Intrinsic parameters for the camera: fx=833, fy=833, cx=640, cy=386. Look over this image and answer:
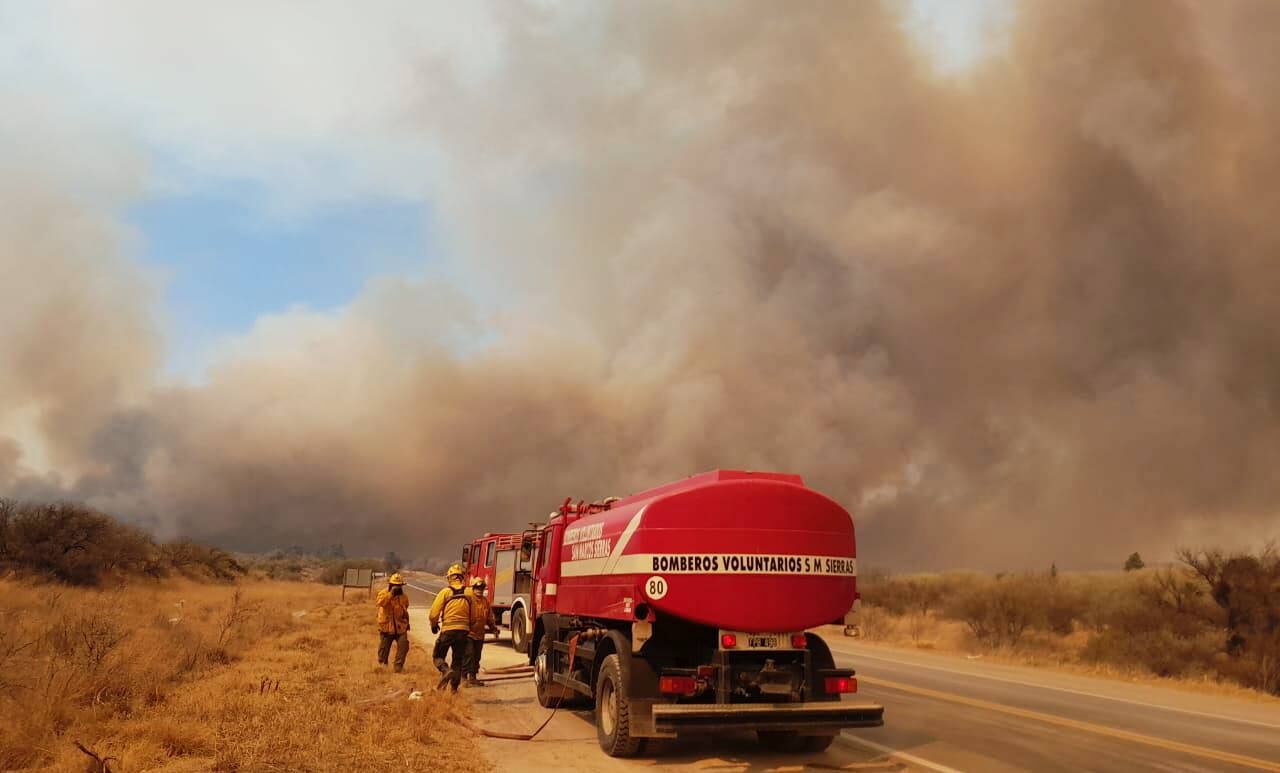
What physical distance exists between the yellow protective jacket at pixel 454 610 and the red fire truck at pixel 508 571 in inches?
155

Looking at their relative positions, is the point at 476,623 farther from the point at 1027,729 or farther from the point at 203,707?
the point at 1027,729

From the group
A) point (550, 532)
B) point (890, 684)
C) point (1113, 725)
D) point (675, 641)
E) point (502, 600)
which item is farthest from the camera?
point (502, 600)

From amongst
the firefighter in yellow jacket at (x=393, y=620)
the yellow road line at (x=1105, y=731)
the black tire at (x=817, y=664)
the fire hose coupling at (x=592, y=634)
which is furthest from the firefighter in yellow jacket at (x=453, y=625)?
the yellow road line at (x=1105, y=731)

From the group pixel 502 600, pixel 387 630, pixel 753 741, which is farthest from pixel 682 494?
pixel 502 600

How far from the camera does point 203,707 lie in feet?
32.6

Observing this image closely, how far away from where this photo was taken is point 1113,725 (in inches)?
466

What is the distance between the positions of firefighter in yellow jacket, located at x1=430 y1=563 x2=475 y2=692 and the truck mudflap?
545 cm

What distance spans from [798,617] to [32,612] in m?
19.9

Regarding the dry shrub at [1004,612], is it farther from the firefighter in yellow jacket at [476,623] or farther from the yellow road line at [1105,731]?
the firefighter in yellow jacket at [476,623]

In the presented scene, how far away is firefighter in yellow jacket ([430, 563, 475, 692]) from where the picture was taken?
13.0m

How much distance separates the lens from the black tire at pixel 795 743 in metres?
9.52

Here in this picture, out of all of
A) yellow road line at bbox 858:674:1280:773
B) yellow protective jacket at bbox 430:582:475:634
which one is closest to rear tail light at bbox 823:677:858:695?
yellow road line at bbox 858:674:1280:773

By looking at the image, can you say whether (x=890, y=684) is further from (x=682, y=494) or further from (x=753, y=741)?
(x=682, y=494)

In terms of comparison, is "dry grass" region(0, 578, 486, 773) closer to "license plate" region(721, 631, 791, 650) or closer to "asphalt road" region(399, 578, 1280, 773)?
"asphalt road" region(399, 578, 1280, 773)
